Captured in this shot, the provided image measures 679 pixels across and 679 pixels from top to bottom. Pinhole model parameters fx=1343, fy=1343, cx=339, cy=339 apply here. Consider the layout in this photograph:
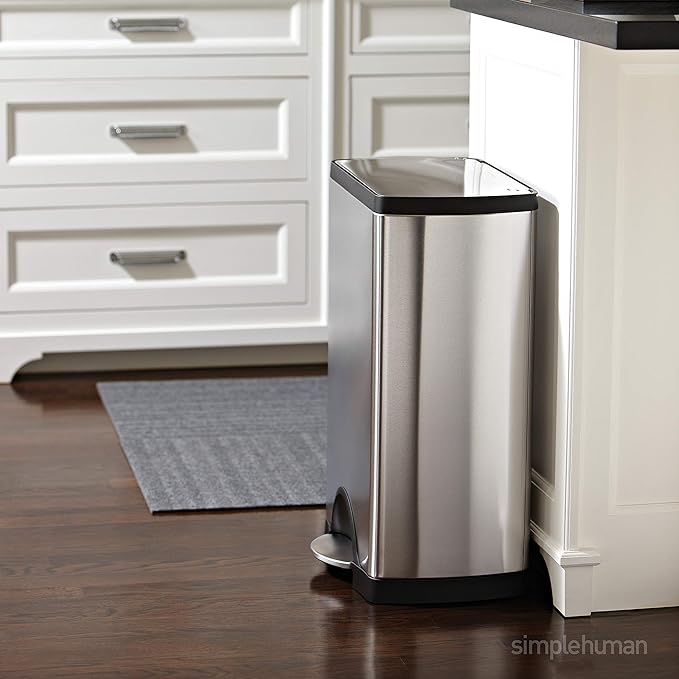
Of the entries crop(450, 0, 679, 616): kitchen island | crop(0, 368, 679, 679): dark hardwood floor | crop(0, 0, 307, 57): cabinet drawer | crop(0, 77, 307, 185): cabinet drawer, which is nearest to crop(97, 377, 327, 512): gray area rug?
crop(0, 368, 679, 679): dark hardwood floor

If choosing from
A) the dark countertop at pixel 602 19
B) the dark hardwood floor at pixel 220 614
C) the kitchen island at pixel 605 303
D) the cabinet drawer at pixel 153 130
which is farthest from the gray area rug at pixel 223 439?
the dark countertop at pixel 602 19

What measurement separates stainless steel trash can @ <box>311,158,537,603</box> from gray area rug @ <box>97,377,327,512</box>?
49 cm

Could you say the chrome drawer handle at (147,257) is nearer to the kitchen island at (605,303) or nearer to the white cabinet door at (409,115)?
the white cabinet door at (409,115)

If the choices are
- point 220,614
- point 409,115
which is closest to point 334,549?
point 220,614

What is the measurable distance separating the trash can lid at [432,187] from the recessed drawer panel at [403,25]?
107 cm

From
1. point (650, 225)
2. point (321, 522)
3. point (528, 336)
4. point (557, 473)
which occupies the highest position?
point (650, 225)

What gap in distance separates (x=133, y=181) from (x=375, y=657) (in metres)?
1.61

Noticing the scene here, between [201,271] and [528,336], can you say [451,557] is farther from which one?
[201,271]

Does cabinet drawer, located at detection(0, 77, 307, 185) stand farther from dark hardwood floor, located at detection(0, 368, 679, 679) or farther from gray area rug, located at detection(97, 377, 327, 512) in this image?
dark hardwood floor, located at detection(0, 368, 679, 679)

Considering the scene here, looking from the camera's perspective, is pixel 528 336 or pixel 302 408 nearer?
pixel 528 336

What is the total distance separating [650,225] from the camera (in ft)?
5.91

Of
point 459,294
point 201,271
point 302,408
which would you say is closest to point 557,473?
point 459,294

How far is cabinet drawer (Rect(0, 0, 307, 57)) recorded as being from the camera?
2.97 meters

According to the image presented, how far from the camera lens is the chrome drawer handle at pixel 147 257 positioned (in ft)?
10.2
